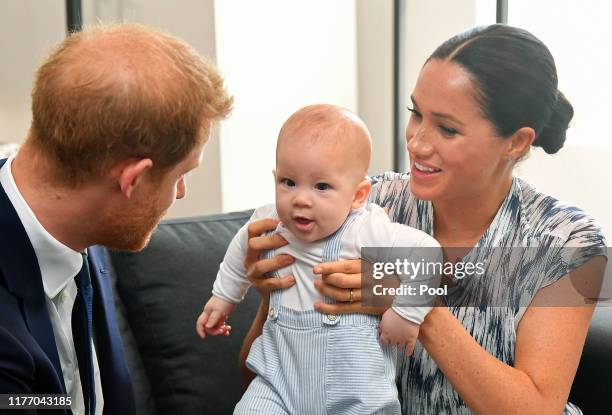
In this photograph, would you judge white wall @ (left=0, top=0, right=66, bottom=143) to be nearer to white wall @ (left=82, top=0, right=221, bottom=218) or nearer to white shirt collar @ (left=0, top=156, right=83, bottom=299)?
white wall @ (left=82, top=0, right=221, bottom=218)

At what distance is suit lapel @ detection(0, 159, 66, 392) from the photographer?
1261mm

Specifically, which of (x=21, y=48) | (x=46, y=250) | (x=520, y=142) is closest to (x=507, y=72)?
(x=520, y=142)

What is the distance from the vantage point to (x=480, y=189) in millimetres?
1667

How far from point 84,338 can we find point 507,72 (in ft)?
3.12

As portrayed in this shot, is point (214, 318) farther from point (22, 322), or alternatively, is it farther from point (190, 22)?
point (190, 22)

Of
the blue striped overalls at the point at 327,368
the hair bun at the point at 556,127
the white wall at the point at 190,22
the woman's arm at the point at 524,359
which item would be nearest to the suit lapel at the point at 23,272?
the blue striped overalls at the point at 327,368

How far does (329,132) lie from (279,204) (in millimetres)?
160

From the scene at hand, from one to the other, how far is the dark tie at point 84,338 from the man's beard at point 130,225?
12cm

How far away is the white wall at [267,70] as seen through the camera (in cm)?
343

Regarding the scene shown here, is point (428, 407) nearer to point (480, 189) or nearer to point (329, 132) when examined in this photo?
point (480, 189)

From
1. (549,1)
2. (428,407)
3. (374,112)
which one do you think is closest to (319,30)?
(374,112)

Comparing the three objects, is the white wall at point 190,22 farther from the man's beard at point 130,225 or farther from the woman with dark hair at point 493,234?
the man's beard at point 130,225

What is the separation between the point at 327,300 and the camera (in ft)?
4.82

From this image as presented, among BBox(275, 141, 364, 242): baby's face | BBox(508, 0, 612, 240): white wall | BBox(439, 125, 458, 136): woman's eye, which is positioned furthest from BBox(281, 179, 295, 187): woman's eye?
BBox(508, 0, 612, 240): white wall
